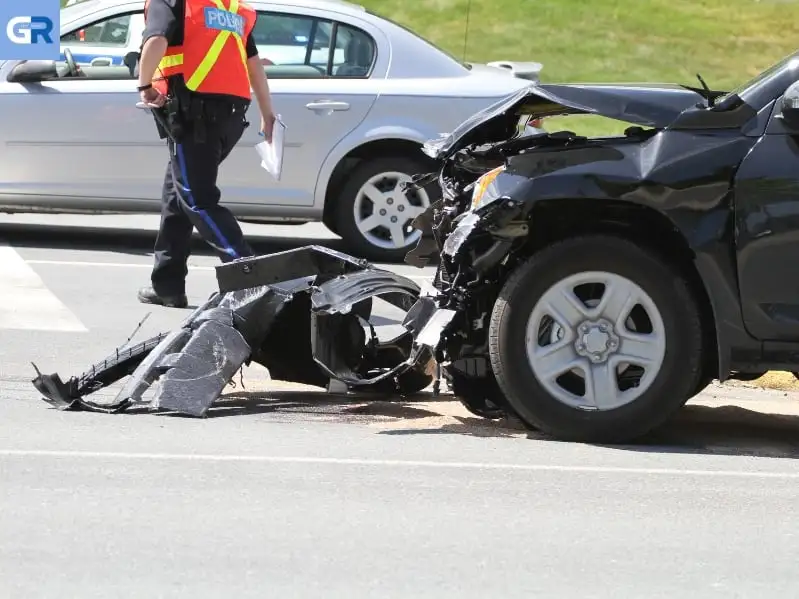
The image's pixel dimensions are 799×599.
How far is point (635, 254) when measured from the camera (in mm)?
5641

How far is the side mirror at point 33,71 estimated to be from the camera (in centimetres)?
1060

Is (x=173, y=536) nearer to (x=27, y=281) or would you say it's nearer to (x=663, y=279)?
(x=663, y=279)

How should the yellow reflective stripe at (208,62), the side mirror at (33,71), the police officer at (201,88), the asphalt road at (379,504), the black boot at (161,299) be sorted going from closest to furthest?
1. the asphalt road at (379,504)
2. the police officer at (201,88)
3. the yellow reflective stripe at (208,62)
4. the black boot at (161,299)
5. the side mirror at (33,71)

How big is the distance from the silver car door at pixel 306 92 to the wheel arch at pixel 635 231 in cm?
507

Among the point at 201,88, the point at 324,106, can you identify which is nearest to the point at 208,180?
the point at 201,88

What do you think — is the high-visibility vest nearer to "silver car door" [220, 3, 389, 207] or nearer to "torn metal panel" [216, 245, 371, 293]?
"torn metal panel" [216, 245, 371, 293]

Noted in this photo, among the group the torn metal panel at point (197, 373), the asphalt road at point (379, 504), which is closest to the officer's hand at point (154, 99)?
the asphalt road at point (379, 504)

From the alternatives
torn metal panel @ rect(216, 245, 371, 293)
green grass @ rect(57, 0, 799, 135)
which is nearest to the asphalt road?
torn metal panel @ rect(216, 245, 371, 293)

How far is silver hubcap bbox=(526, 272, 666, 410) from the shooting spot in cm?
566

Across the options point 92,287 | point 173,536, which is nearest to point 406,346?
point 173,536

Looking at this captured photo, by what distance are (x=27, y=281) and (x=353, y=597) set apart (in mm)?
6062

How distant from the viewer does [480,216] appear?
567 cm

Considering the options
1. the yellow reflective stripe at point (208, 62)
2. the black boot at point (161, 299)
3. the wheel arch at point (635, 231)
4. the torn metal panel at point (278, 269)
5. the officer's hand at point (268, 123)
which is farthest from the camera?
the black boot at point (161, 299)

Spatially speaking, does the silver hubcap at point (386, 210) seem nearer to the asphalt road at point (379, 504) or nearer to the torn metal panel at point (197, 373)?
the asphalt road at point (379, 504)
